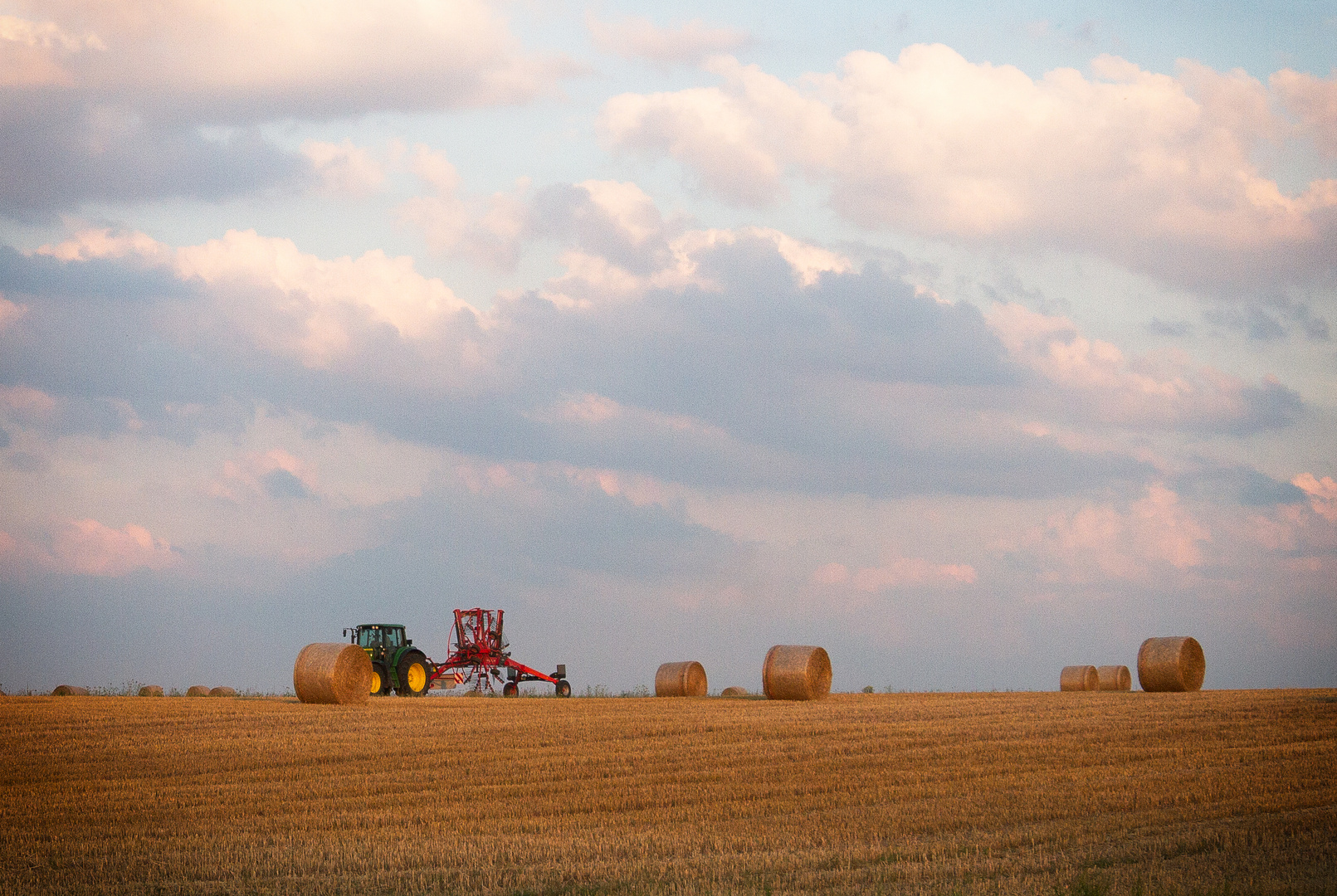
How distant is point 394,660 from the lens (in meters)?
29.5

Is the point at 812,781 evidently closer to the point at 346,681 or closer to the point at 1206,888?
the point at 1206,888

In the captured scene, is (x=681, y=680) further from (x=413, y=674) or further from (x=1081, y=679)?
(x=1081, y=679)

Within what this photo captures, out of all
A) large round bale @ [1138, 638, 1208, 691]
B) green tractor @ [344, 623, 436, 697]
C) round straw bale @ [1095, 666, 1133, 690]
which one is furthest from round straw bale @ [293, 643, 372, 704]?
round straw bale @ [1095, 666, 1133, 690]

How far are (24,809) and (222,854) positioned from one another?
121 inches

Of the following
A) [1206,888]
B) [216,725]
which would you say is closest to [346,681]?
[216,725]

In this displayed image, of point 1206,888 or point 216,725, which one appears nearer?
point 1206,888

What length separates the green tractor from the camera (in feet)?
96.8

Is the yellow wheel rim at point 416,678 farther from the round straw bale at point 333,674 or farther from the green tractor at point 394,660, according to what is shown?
the round straw bale at point 333,674

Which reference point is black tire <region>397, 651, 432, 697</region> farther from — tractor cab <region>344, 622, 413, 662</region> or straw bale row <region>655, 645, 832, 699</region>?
straw bale row <region>655, 645, 832, 699</region>

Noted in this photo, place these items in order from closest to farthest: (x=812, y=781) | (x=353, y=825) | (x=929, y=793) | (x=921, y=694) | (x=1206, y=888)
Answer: (x=1206, y=888)
(x=353, y=825)
(x=929, y=793)
(x=812, y=781)
(x=921, y=694)

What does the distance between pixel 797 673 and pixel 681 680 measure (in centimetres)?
556

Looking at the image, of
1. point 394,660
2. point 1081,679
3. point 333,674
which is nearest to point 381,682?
point 394,660

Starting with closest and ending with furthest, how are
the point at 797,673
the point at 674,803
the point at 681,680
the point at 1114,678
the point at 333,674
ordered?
the point at 674,803 < the point at 333,674 < the point at 797,673 < the point at 681,680 < the point at 1114,678

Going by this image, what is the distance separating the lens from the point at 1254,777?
12586mm
